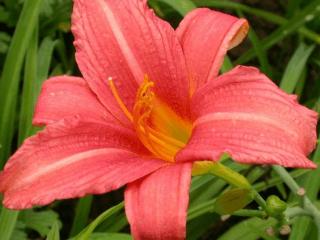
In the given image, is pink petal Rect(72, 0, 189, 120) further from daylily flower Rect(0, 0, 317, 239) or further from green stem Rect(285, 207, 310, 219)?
green stem Rect(285, 207, 310, 219)

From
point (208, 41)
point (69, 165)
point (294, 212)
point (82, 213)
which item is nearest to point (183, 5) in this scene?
point (82, 213)

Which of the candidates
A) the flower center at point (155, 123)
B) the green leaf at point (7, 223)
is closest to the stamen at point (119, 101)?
the flower center at point (155, 123)

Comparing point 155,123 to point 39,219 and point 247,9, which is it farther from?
point 247,9

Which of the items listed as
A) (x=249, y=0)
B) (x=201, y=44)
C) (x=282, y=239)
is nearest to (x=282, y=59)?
(x=249, y=0)

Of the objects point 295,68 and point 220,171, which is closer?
point 220,171

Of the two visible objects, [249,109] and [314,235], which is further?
[314,235]

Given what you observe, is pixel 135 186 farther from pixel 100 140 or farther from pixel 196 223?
pixel 196 223
